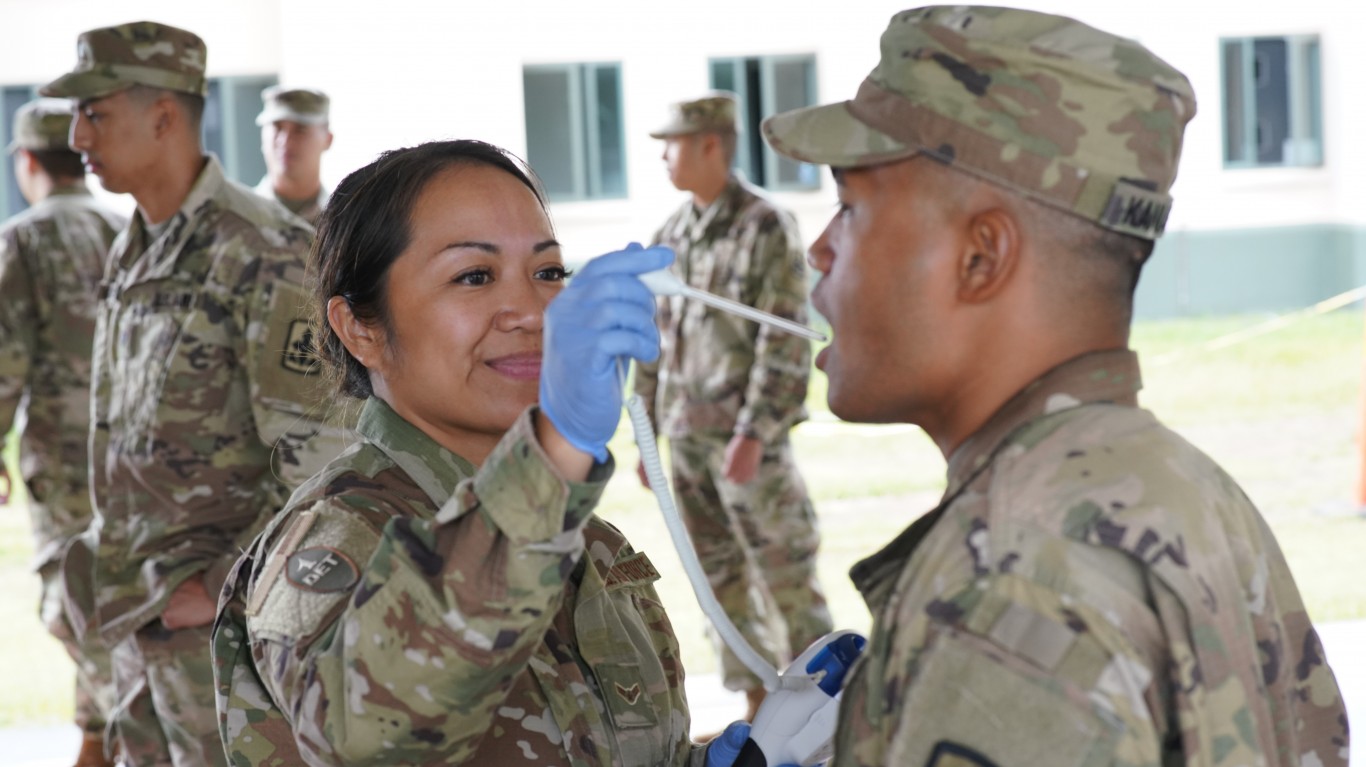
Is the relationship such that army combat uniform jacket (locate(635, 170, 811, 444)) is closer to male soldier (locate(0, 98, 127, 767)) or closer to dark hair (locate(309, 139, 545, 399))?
male soldier (locate(0, 98, 127, 767))

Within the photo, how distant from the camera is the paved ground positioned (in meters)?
4.96

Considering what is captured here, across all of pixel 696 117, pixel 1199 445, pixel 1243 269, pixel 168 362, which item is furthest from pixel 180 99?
pixel 1243 269

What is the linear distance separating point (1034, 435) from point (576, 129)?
10972 millimetres

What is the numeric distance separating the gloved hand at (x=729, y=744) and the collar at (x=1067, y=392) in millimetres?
592

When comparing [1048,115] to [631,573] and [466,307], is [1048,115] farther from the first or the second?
[631,573]

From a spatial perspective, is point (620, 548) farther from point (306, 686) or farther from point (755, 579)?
point (755, 579)

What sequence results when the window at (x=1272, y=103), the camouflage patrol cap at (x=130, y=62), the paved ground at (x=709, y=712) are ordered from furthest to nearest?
1. the window at (x=1272, y=103)
2. the paved ground at (x=709, y=712)
3. the camouflage patrol cap at (x=130, y=62)

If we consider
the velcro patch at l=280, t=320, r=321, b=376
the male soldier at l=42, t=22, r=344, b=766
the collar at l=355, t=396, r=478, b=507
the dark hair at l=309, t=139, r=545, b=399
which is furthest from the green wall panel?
the collar at l=355, t=396, r=478, b=507

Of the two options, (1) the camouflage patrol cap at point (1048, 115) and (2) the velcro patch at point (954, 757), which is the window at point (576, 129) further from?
(2) the velcro patch at point (954, 757)

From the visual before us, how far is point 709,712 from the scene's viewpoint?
5270mm

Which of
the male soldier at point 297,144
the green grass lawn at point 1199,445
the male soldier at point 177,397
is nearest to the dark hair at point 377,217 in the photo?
the male soldier at point 177,397

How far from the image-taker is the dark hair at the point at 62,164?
5.56 metres

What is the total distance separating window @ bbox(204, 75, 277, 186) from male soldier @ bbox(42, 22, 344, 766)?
24.9 ft

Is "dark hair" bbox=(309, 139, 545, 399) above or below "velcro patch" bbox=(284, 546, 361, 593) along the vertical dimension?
above
